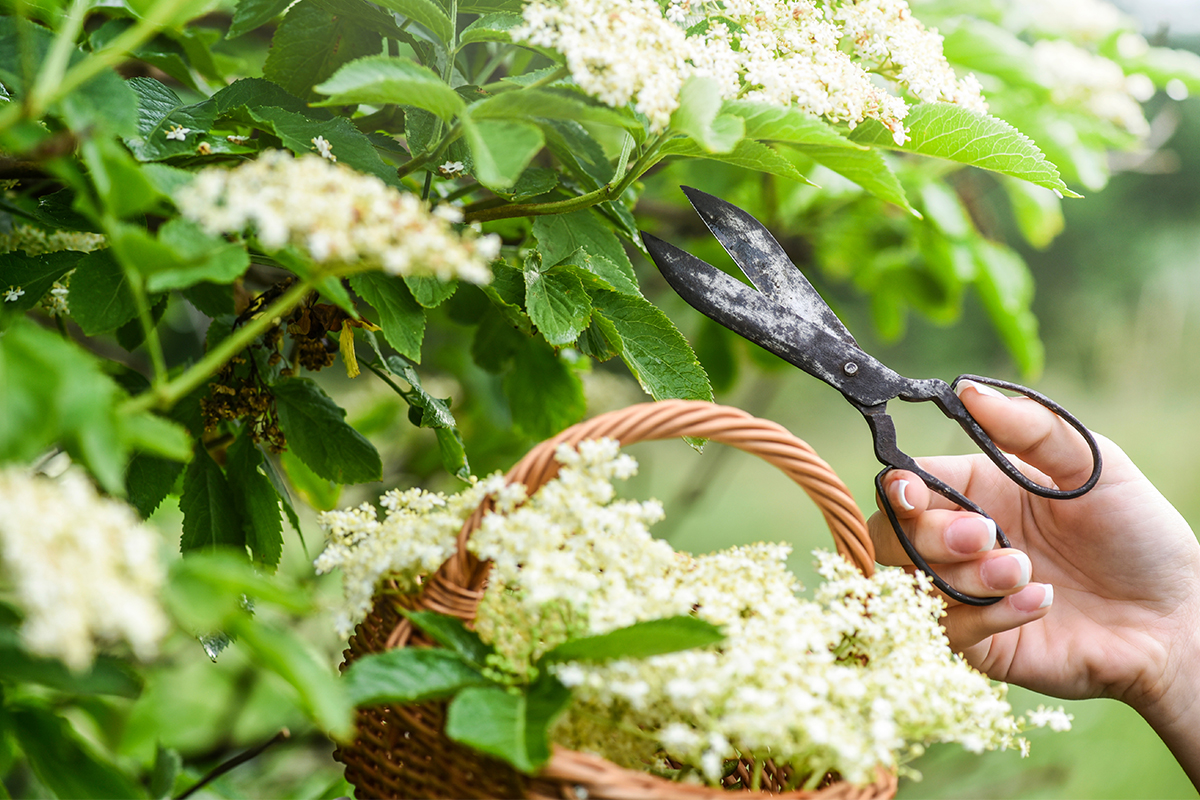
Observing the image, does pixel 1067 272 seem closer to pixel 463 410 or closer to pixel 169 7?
pixel 463 410

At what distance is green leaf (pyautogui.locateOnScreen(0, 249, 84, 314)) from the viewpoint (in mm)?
417

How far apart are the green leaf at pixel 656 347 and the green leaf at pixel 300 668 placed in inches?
10.3

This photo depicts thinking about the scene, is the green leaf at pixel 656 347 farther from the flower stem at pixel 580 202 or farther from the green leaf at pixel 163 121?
the green leaf at pixel 163 121

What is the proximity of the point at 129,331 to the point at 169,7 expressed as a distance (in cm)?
31

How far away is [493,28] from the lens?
40 cm

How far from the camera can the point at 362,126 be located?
53 cm

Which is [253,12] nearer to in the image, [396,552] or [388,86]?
[388,86]

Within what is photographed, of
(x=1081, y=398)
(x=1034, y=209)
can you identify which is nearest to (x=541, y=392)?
(x=1034, y=209)

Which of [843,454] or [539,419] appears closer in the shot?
[539,419]

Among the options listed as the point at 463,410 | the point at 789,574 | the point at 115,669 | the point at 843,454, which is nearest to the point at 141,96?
the point at 115,669

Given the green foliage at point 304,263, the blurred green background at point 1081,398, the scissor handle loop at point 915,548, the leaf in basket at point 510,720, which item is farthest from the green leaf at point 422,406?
the blurred green background at point 1081,398

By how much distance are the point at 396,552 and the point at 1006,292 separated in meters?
0.79

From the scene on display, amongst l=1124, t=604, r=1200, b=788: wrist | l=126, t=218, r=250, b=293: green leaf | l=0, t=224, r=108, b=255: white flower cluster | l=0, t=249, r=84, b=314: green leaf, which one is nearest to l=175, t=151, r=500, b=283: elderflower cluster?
l=126, t=218, r=250, b=293: green leaf

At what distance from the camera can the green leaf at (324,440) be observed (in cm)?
48
